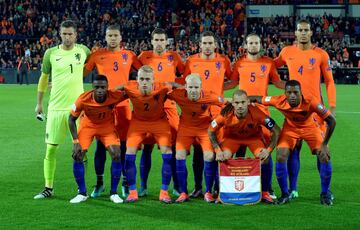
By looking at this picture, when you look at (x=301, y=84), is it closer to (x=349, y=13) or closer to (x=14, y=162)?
(x=14, y=162)

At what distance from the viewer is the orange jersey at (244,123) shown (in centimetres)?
891

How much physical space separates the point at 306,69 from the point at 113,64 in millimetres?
2495

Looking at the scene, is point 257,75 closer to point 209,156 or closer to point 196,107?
point 196,107

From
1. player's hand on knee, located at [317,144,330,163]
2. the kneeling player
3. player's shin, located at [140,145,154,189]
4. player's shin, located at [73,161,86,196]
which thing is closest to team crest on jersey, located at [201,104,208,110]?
the kneeling player

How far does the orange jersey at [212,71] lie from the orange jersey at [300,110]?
0.98 meters

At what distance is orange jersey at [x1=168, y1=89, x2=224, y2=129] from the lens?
359 inches

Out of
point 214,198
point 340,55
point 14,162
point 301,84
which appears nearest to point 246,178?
point 214,198

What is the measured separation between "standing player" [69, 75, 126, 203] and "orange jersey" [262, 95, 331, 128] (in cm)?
185

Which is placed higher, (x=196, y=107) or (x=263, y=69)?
(x=263, y=69)

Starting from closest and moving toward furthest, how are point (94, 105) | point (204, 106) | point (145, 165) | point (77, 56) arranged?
point (94, 105) < point (204, 106) < point (77, 56) < point (145, 165)

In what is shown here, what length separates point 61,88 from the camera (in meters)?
9.36

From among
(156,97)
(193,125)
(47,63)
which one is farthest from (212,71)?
(47,63)

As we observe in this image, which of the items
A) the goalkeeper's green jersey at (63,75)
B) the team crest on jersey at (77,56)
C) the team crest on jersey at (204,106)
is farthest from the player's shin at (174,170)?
the team crest on jersey at (77,56)

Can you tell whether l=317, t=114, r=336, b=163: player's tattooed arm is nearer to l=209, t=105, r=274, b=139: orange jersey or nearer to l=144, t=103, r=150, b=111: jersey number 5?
l=209, t=105, r=274, b=139: orange jersey
